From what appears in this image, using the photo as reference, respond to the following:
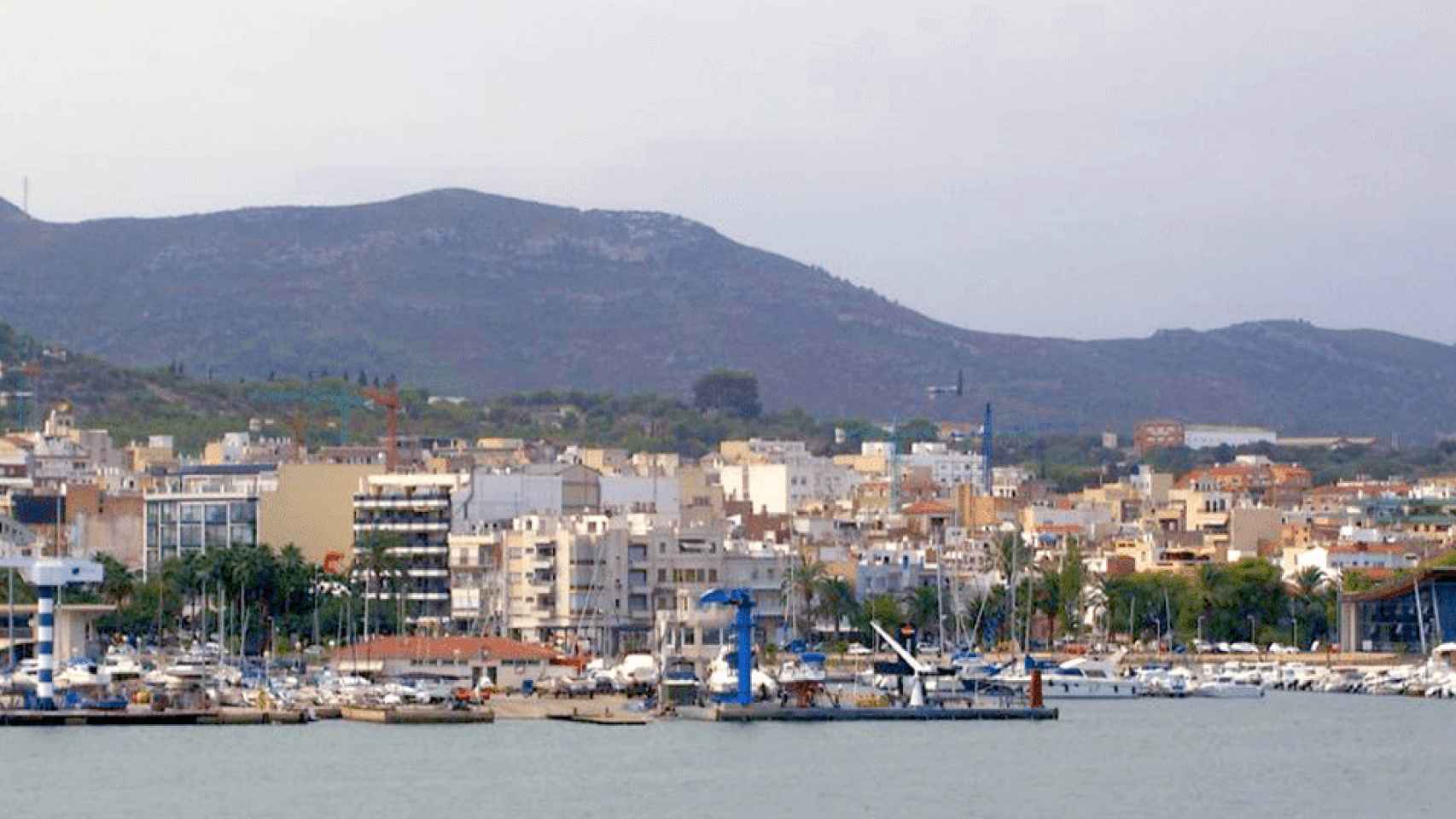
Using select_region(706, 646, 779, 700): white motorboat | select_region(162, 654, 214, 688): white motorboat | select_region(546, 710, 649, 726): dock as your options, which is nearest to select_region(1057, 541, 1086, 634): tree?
select_region(706, 646, 779, 700): white motorboat

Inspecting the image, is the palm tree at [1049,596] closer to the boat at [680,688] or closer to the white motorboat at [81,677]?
the boat at [680,688]

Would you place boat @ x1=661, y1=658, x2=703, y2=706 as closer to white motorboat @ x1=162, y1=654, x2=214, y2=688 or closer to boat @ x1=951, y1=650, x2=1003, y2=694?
boat @ x1=951, y1=650, x2=1003, y2=694

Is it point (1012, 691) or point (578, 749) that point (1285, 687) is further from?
point (578, 749)

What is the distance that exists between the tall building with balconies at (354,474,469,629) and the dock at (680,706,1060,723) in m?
36.7

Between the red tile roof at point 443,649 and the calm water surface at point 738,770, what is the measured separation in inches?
595

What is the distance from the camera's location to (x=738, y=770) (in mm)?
69938

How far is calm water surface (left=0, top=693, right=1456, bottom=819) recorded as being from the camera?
62375 millimetres

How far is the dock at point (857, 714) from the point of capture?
85188 mm

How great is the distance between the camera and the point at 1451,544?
157m

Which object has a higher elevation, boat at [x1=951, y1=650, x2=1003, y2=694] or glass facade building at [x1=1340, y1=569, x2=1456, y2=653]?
glass facade building at [x1=1340, y1=569, x2=1456, y2=653]

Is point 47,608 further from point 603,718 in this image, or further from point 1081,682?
point 1081,682

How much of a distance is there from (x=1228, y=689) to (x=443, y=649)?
84.3 ft

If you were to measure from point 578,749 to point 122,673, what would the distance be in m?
22.0

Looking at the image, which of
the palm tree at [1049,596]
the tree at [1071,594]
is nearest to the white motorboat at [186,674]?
the palm tree at [1049,596]
